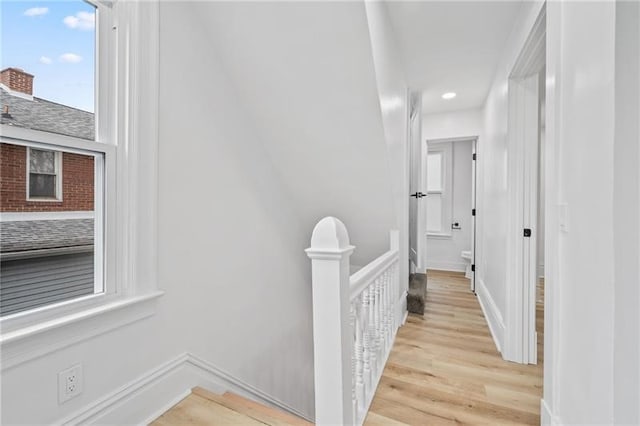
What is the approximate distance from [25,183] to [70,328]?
0.52 m

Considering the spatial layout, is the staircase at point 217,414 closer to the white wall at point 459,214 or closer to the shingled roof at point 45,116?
the shingled roof at point 45,116

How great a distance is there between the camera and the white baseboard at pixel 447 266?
5.17 metres

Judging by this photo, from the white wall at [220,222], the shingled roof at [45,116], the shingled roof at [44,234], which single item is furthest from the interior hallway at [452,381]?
the shingled roof at [45,116]

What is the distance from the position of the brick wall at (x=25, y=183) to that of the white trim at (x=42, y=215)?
12 mm

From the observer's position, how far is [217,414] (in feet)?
4.34

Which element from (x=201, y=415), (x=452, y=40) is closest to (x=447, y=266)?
(x=452, y=40)

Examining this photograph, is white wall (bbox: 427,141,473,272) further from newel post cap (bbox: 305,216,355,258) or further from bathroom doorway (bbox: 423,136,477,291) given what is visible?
newel post cap (bbox: 305,216,355,258)

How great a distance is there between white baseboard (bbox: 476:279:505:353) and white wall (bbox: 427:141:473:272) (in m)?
1.58

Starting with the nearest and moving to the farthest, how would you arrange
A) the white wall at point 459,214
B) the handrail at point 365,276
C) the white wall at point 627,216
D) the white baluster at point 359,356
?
the white wall at point 627,216 → the handrail at point 365,276 → the white baluster at point 359,356 → the white wall at point 459,214

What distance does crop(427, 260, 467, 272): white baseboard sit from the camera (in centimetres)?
517

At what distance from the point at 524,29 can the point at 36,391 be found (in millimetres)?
2946

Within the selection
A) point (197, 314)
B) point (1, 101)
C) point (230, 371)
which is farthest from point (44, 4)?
point (230, 371)

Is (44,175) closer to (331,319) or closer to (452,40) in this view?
(331,319)

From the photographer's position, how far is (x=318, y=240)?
1.14m
